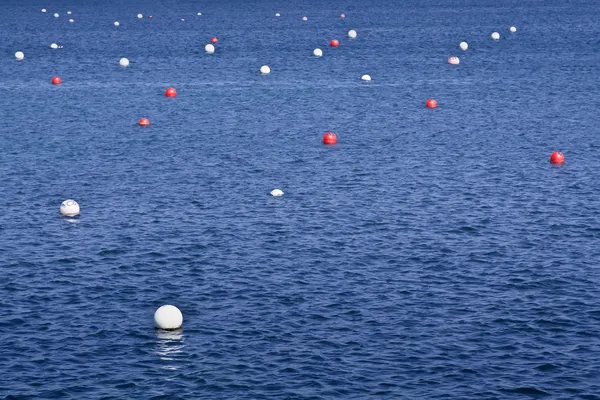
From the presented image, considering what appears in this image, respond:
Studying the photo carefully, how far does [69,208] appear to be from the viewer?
158 ft

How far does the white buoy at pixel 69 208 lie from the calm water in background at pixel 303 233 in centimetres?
42

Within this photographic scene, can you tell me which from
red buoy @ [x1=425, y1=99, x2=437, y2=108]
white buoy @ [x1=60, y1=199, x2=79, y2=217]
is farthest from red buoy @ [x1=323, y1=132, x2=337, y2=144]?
white buoy @ [x1=60, y1=199, x2=79, y2=217]

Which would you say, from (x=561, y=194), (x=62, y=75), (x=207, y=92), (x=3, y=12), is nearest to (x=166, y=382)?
(x=561, y=194)

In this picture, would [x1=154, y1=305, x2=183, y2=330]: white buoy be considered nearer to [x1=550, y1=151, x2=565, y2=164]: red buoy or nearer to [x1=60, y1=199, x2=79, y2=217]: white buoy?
[x1=60, y1=199, x2=79, y2=217]: white buoy

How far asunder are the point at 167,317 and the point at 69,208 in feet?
47.0

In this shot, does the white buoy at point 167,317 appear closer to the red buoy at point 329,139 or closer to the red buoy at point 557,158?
the red buoy at point 557,158

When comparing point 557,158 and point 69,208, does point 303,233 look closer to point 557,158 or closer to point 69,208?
point 69,208

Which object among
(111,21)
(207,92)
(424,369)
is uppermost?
(111,21)

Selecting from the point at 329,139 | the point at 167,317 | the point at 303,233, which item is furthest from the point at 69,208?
the point at 329,139

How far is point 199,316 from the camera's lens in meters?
37.0

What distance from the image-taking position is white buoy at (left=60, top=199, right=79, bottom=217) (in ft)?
158

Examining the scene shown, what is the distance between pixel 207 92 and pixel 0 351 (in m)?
49.6

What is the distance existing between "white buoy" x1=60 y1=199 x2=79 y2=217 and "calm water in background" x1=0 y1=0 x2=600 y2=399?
42 cm

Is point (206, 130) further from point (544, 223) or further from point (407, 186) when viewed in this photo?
point (544, 223)
